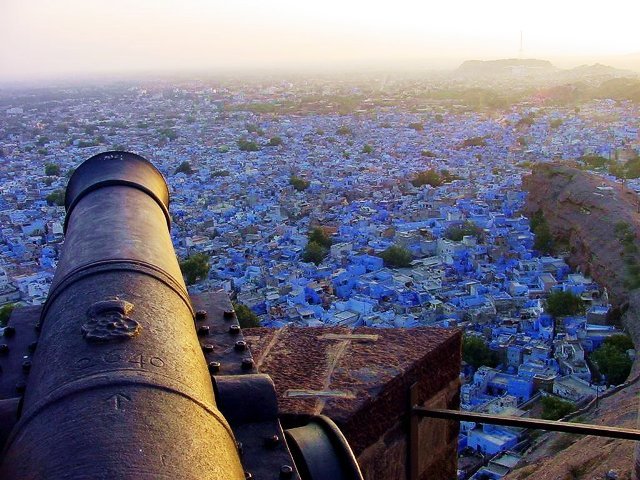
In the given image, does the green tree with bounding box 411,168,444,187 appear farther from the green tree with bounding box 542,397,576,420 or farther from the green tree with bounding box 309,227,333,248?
the green tree with bounding box 542,397,576,420

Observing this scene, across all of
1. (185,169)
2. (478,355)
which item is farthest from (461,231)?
(185,169)

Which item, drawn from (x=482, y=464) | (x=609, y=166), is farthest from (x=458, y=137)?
(x=482, y=464)

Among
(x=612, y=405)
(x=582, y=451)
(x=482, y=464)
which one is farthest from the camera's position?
(x=482, y=464)

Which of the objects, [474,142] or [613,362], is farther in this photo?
[474,142]

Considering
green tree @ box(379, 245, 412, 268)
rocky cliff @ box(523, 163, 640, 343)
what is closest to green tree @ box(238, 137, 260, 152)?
rocky cliff @ box(523, 163, 640, 343)

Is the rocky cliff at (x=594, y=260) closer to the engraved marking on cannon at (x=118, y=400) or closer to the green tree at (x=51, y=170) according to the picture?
the engraved marking on cannon at (x=118, y=400)

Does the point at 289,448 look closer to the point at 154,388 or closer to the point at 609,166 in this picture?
the point at 154,388

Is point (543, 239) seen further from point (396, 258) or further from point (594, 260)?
point (396, 258)

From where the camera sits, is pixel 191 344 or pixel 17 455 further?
pixel 191 344
